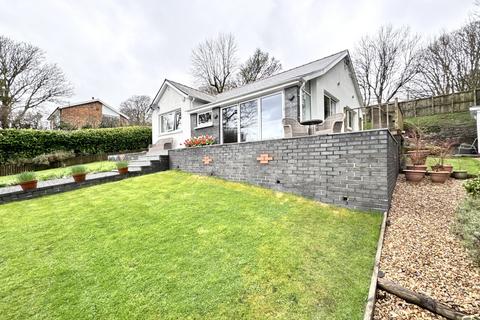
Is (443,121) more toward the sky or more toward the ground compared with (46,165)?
more toward the sky

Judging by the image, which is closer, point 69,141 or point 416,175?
point 416,175

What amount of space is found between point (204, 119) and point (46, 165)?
35.2ft

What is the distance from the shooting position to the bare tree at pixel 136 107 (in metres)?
36.8

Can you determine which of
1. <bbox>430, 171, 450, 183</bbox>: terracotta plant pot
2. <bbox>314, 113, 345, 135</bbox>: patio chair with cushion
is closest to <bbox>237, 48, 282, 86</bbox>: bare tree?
<bbox>314, 113, 345, 135</bbox>: patio chair with cushion

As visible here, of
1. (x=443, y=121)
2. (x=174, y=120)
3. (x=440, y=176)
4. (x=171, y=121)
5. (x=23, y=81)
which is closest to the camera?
(x=440, y=176)

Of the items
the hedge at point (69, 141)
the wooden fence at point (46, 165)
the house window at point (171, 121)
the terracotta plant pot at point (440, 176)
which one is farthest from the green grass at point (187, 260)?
the hedge at point (69, 141)

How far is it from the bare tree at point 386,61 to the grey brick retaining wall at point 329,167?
81.2 feet

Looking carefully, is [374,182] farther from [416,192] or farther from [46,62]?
[46,62]

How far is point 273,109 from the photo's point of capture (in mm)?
9031

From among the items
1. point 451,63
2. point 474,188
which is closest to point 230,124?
point 474,188

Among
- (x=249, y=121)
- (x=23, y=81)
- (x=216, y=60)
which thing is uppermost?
(x=216, y=60)

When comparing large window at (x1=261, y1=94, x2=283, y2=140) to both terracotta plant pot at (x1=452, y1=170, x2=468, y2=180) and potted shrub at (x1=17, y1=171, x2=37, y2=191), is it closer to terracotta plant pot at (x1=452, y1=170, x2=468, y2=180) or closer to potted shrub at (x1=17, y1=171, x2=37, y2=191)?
terracotta plant pot at (x1=452, y1=170, x2=468, y2=180)

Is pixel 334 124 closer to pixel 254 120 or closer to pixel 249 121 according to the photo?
pixel 254 120

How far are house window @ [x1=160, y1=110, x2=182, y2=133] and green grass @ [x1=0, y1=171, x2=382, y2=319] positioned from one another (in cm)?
909
